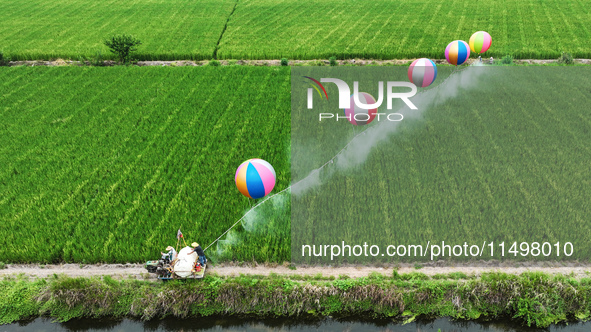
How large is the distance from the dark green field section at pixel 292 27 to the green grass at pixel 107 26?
0.08 metres

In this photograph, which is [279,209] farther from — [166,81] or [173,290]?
[166,81]

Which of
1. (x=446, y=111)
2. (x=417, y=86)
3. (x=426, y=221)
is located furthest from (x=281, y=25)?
(x=426, y=221)

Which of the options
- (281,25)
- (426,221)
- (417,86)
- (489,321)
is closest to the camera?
(489,321)

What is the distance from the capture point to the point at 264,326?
9.84 metres

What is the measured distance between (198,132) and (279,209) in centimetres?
705

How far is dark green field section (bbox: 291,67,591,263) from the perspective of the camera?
11.7 metres

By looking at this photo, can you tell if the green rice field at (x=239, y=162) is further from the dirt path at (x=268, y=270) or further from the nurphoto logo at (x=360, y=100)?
the nurphoto logo at (x=360, y=100)

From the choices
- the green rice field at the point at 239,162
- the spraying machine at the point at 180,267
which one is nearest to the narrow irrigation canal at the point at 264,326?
the spraying machine at the point at 180,267

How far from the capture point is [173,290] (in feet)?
33.2

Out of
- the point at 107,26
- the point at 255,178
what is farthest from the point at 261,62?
the point at 255,178

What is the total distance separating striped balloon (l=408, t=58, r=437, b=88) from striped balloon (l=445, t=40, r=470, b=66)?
12.5ft

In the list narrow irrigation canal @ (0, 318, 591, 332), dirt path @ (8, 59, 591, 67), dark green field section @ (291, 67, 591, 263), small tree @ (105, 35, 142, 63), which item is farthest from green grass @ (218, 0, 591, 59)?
narrow irrigation canal @ (0, 318, 591, 332)

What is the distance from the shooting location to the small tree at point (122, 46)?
27.0 metres

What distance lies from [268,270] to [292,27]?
89.8 ft
